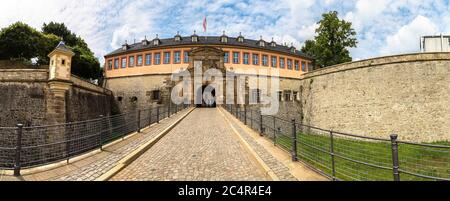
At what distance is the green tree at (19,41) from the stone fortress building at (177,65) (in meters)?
12.0

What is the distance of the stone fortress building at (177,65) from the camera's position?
33562 millimetres

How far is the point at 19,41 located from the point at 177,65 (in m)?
18.1

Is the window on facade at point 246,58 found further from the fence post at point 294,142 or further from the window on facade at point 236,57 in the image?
the fence post at point 294,142

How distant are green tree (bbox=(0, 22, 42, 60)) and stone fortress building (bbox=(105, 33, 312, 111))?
11950mm

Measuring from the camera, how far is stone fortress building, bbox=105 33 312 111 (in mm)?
33562

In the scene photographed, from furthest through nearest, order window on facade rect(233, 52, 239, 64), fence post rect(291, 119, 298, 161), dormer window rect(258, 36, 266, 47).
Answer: dormer window rect(258, 36, 266, 47), window on facade rect(233, 52, 239, 64), fence post rect(291, 119, 298, 161)

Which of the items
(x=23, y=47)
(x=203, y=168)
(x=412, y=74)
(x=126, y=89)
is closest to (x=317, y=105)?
(x=412, y=74)

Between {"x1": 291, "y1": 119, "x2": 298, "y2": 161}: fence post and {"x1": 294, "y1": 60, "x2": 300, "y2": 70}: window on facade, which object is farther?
{"x1": 294, "y1": 60, "x2": 300, "y2": 70}: window on facade

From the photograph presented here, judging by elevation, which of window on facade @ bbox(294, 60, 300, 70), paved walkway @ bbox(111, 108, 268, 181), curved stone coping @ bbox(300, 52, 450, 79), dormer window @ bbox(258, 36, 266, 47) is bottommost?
paved walkway @ bbox(111, 108, 268, 181)

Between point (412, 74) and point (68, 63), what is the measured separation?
2497cm

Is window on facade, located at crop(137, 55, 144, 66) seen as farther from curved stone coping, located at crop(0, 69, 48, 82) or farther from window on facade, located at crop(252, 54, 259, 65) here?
curved stone coping, located at crop(0, 69, 48, 82)

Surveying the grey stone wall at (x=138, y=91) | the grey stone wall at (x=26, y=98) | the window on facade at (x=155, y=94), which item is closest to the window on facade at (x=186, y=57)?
the grey stone wall at (x=138, y=91)

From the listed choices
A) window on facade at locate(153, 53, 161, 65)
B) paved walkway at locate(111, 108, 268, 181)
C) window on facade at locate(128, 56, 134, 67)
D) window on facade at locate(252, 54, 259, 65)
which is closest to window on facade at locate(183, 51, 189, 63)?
window on facade at locate(153, 53, 161, 65)
